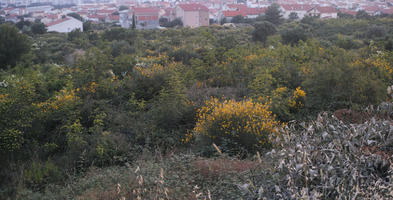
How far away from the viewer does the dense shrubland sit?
323cm

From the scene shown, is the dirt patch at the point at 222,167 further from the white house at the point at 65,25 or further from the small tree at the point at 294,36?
the white house at the point at 65,25

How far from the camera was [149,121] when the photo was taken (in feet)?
23.6

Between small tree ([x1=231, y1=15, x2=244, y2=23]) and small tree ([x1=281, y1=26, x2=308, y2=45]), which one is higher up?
small tree ([x1=231, y1=15, x2=244, y2=23])

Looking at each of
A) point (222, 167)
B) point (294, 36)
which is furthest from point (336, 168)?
point (294, 36)

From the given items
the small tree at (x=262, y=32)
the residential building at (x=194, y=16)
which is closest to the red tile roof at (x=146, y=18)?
the residential building at (x=194, y=16)

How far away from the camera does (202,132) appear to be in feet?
18.6

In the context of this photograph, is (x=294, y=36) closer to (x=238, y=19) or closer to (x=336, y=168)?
(x=336, y=168)

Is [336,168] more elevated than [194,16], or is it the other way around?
[194,16]

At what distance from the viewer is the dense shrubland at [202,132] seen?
323 centimetres

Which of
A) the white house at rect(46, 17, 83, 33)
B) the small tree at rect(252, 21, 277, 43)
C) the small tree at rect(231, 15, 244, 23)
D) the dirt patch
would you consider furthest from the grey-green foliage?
the white house at rect(46, 17, 83, 33)

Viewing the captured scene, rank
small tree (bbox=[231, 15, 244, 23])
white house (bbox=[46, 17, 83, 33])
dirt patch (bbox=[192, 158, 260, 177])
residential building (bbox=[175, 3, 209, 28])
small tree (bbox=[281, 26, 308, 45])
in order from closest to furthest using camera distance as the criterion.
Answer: dirt patch (bbox=[192, 158, 260, 177]), small tree (bbox=[281, 26, 308, 45]), white house (bbox=[46, 17, 83, 33]), small tree (bbox=[231, 15, 244, 23]), residential building (bbox=[175, 3, 209, 28])

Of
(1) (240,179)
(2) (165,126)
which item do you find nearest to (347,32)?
(2) (165,126)

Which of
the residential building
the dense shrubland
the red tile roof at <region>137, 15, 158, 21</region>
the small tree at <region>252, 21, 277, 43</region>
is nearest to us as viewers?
the dense shrubland

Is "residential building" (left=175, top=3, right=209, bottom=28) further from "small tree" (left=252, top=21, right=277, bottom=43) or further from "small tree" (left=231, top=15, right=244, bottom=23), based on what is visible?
"small tree" (left=252, top=21, right=277, bottom=43)
